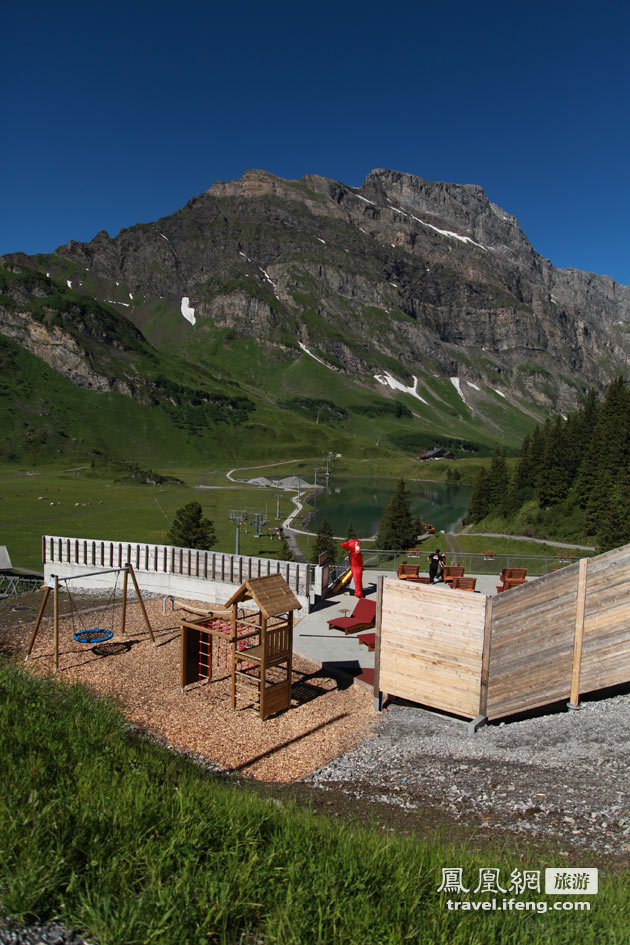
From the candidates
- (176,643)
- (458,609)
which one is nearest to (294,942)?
(458,609)

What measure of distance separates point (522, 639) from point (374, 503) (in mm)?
112466

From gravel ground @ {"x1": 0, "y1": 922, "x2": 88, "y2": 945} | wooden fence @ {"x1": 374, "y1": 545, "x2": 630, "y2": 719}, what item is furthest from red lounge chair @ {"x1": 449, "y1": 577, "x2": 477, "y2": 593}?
gravel ground @ {"x1": 0, "y1": 922, "x2": 88, "y2": 945}

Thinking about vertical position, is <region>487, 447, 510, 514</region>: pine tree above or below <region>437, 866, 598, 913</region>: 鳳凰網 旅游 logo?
below

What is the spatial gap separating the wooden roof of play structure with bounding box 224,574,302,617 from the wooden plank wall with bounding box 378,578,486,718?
214 centimetres

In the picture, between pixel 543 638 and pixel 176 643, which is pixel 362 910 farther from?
pixel 176 643

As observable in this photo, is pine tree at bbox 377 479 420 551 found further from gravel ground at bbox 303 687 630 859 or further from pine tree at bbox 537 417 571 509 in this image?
gravel ground at bbox 303 687 630 859

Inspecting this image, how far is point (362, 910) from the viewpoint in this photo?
378cm

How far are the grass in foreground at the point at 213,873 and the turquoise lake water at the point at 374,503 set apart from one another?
80096 millimetres

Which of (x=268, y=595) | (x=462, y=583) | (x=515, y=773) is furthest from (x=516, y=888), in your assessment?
(x=462, y=583)

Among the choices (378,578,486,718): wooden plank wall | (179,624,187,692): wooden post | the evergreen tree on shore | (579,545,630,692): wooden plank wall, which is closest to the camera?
(579,545,630,692): wooden plank wall

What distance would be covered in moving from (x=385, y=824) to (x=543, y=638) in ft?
16.3

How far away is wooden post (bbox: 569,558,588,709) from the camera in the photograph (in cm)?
976

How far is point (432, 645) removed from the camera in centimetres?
1084

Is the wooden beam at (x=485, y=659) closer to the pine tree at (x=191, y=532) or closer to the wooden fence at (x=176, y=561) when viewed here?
the wooden fence at (x=176, y=561)
